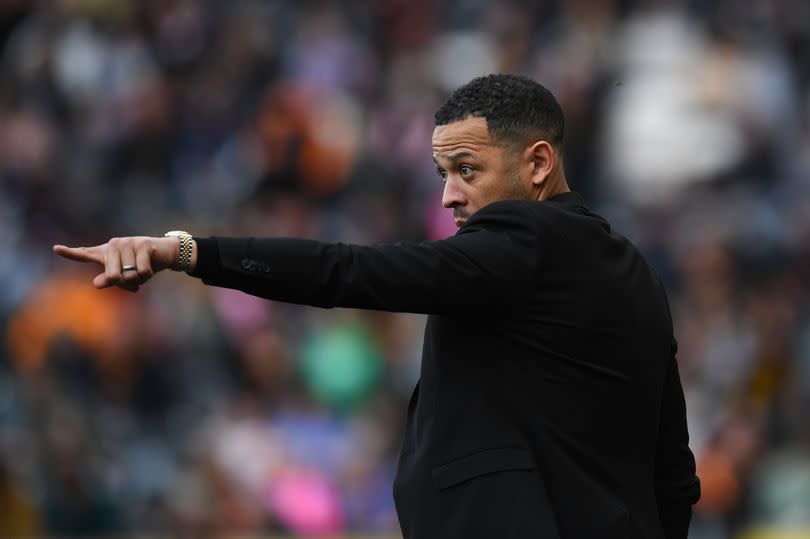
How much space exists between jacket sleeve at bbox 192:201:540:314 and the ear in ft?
1.17

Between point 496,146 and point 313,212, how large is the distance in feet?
22.4

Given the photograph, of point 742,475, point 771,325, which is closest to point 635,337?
point 742,475

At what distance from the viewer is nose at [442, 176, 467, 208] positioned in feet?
10.9

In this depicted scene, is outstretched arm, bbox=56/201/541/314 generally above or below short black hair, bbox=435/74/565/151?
below

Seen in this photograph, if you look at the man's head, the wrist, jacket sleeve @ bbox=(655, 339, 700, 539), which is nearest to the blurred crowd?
jacket sleeve @ bbox=(655, 339, 700, 539)

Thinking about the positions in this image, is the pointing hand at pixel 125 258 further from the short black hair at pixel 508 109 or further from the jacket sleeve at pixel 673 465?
the jacket sleeve at pixel 673 465

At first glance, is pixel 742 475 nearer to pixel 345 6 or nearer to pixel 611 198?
pixel 611 198

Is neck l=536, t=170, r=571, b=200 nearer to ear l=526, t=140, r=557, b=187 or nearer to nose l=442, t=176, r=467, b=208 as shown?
ear l=526, t=140, r=557, b=187

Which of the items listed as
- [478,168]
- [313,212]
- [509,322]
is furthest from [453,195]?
[313,212]

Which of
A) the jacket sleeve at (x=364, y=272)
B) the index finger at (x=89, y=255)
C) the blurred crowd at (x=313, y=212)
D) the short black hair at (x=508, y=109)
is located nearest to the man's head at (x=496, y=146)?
the short black hair at (x=508, y=109)

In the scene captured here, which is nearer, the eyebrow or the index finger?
the index finger

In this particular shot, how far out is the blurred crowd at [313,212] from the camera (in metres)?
8.40

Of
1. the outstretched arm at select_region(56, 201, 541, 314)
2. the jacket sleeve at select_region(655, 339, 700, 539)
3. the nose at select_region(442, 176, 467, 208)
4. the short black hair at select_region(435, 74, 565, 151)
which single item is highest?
the short black hair at select_region(435, 74, 565, 151)

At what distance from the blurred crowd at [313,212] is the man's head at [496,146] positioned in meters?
5.12
